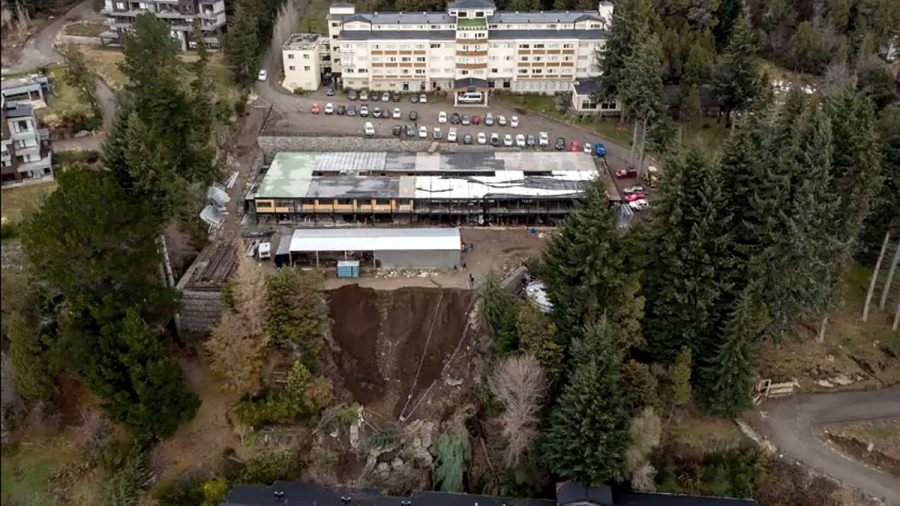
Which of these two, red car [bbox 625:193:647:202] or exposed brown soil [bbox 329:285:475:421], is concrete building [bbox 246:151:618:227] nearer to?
red car [bbox 625:193:647:202]

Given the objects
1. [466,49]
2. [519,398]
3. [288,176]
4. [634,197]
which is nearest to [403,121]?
[466,49]

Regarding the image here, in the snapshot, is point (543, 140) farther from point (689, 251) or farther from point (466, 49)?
point (689, 251)

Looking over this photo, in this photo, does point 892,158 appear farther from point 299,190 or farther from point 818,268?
point 299,190

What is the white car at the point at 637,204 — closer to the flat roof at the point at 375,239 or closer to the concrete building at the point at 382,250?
the flat roof at the point at 375,239

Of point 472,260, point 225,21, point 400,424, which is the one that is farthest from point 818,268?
point 225,21

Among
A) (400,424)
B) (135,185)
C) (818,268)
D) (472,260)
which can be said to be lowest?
(400,424)

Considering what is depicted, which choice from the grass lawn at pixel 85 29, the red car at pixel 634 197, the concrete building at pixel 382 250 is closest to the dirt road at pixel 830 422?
the red car at pixel 634 197

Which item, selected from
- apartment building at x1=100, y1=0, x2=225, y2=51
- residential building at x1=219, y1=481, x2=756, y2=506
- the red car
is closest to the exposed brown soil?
residential building at x1=219, y1=481, x2=756, y2=506
